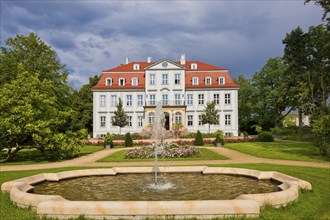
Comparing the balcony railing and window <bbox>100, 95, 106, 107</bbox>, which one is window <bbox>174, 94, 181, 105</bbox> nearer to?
the balcony railing

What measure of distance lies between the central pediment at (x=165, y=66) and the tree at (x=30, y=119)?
86.2 ft

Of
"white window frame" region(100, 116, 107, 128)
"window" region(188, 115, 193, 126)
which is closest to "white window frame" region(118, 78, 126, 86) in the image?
"white window frame" region(100, 116, 107, 128)

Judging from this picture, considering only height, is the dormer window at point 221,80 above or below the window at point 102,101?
above

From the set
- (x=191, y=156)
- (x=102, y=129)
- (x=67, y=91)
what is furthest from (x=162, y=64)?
(x=191, y=156)

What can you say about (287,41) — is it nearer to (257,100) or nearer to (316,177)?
(257,100)

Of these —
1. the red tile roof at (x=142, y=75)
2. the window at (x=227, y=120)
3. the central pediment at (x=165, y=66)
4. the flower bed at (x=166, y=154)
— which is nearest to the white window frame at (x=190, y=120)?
the red tile roof at (x=142, y=75)

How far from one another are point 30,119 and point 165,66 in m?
30.0

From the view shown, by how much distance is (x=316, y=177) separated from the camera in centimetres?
1054

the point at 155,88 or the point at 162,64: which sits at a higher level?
the point at 162,64

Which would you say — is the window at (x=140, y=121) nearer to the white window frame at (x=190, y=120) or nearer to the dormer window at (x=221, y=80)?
the white window frame at (x=190, y=120)

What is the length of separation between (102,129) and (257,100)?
29.3 metres

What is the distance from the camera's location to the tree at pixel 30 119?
53.5 ft

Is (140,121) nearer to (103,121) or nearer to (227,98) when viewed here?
(103,121)

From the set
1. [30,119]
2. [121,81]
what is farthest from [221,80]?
[30,119]
